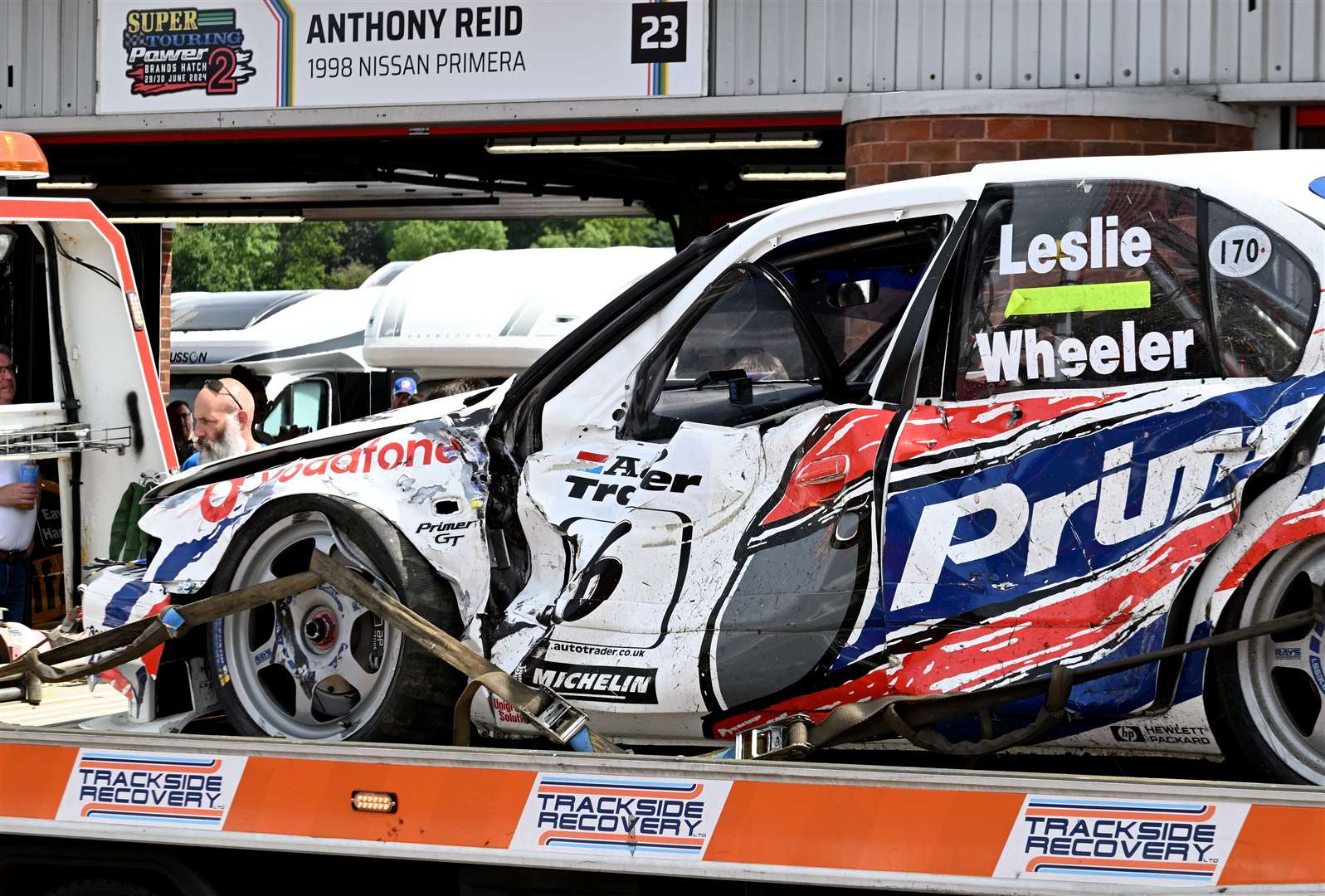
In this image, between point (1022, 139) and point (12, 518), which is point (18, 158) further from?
point (1022, 139)

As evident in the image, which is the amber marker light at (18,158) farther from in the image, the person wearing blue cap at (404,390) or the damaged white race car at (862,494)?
the person wearing blue cap at (404,390)

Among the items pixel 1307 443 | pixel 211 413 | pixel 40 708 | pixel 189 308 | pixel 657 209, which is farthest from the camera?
pixel 189 308

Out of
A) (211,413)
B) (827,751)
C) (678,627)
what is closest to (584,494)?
(678,627)

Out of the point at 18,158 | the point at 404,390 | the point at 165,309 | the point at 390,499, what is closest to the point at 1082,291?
the point at 390,499

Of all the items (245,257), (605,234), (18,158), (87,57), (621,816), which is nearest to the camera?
(621,816)

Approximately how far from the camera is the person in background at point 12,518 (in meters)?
7.24

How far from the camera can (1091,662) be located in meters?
4.11

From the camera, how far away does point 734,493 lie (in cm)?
457

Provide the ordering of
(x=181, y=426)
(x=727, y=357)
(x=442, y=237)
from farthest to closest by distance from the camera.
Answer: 1. (x=442, y=237)
2. (x=181, y=426)
3. (x=727, y=357)

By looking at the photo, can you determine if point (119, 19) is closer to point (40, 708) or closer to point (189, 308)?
point (40, 708)

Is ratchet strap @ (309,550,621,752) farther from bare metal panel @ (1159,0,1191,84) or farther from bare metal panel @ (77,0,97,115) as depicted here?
bare metal panel @ (77,0,97,115)

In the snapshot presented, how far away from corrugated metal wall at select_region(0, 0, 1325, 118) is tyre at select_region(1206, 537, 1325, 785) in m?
5.03

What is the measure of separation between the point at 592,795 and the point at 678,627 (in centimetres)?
Result: 68

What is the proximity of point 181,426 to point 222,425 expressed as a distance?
5.18 m
